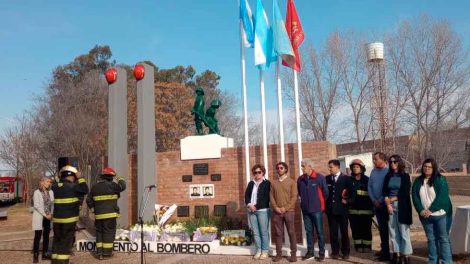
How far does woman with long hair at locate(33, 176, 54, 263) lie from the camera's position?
880 cm

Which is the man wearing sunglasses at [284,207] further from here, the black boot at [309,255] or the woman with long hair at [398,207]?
the woman with long hair at [398,207]

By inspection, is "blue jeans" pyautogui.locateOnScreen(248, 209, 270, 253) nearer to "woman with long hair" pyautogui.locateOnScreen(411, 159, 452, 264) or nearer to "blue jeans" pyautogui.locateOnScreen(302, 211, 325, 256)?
"blue jeans" pyautogui.locateOnScreen(302, 211, 325, 256)

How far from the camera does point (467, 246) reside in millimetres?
7074

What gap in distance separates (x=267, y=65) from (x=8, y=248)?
7.84 metres

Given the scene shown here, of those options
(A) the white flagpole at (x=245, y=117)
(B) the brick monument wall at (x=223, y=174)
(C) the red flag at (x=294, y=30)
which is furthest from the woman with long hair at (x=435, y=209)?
(A) the white flagpole at (x=245, y=117)

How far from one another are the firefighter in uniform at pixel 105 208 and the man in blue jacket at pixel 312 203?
3.61 metres

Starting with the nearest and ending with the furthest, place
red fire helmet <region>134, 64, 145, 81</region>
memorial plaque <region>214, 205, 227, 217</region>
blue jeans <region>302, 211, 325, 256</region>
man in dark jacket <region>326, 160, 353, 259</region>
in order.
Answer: blue jeans <region>302, 211, 325, 256</region> < man in dark jacket <region>326, 160, 353, 259</region> < memorial plaque <region>214, 205, 227, 217</region> < red fire helmet <region>134, 64, 145, 81</region>

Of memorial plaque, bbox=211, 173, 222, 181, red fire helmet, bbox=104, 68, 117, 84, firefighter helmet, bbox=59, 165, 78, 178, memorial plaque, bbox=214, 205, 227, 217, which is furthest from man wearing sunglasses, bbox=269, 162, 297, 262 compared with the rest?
red fire helmet, bbox=104, 68, 117, 84

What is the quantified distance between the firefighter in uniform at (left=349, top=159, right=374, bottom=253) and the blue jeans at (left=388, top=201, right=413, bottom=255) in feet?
3.38

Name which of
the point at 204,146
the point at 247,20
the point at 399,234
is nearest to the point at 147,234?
the point at 204,146

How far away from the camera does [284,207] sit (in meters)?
7.83

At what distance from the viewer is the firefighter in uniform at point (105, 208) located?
28.2ft

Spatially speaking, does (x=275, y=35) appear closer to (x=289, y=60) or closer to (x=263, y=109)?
(x=289, y=60)

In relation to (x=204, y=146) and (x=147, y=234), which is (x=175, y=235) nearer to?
(x=147, y=234)
